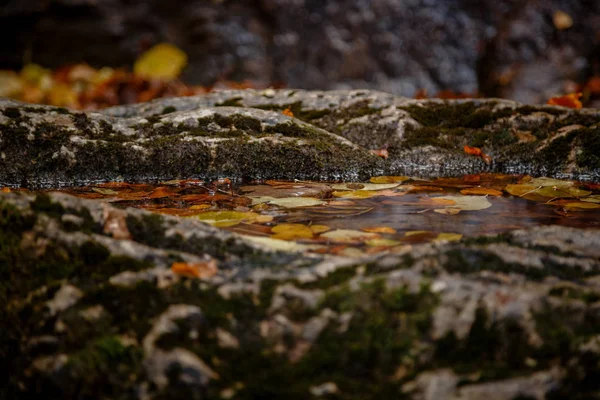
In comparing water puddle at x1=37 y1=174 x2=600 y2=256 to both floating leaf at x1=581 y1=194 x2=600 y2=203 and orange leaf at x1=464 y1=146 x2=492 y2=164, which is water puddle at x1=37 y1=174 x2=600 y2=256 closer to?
floating leaf at x1=581 y1=194 x2=600 y2=203

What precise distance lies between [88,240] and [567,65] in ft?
24.6

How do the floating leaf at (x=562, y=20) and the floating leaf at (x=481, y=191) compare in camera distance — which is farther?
the floating leaf at (x=562, y=20)

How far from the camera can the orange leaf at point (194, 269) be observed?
1353 mm

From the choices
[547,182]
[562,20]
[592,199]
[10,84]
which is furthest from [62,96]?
[562,20]

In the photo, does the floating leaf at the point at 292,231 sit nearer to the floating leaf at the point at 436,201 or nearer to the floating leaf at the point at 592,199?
the floating leaf at the point at 436,201

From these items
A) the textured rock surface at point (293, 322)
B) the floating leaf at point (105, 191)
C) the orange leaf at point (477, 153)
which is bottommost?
the textured rock surface at point (293, 322)

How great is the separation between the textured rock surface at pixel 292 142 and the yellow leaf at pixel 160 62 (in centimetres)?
330

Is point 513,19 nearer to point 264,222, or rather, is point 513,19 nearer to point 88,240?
point 264,222

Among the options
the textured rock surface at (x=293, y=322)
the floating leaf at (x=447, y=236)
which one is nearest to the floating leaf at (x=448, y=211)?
the floating leaf at (x=447, y=236)

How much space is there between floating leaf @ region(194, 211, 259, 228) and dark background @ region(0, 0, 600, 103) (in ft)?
17.3

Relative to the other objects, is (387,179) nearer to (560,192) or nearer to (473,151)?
(473,151)

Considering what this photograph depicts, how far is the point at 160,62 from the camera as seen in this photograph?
7168 millimetres

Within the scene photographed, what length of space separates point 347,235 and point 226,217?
22.9 inches

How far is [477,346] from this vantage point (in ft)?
3.63
